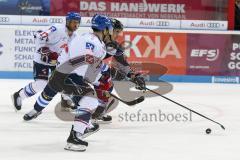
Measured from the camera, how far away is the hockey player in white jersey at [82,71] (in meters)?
4.22

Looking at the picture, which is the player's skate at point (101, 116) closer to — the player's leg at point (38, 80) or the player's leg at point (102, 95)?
the player's leg at point (102, 95)

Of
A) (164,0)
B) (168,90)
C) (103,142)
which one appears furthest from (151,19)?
(103,142)

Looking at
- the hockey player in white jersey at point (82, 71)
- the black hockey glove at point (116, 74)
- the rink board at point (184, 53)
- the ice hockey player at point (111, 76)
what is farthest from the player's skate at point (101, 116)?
the rink board at point (184, 53)

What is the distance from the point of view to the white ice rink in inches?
166

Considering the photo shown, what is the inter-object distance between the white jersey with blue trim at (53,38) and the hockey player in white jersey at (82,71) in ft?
3.65

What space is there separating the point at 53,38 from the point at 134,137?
142 cm

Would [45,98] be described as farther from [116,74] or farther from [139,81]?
[139,81]

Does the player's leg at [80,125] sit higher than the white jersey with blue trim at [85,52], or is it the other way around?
the white jersey with blue trim at [85,52]

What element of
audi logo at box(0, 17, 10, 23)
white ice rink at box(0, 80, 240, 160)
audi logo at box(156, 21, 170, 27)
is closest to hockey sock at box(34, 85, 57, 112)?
white ice rink at box(0, 80, 240, 160)

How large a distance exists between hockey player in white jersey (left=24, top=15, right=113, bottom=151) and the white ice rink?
191 millimetres

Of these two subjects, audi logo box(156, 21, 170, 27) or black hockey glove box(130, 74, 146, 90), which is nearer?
black hockey glove box(130, 74, 146, 90)

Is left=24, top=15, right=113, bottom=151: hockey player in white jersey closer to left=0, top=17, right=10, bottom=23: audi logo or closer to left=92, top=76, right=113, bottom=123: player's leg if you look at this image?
left=92, top=76, right=113, bottom=123: player's leg

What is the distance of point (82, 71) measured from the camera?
4363 millimetres

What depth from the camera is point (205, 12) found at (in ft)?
30.3
